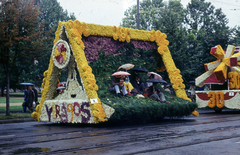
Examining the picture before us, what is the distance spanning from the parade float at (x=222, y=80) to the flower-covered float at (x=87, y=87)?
16.0 feet

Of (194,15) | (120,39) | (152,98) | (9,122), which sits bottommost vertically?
(9,122)

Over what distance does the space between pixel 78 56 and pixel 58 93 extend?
7.69 ft

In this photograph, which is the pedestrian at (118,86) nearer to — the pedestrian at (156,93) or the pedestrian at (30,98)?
the pedestrian at (156,93)

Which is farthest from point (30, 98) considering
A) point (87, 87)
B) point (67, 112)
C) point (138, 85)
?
point (87, 87)

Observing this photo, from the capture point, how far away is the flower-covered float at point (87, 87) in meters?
11.8

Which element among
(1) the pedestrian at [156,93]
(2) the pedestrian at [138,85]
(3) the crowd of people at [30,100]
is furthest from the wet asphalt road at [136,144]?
(3) the crowd of people at [30,100]

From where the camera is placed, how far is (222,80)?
19234 mm

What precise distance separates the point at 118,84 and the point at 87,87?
1.51 m

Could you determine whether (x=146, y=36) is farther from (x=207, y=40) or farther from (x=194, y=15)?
(x=194, y=15)

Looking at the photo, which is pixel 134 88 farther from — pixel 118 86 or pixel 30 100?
pixel 30 100

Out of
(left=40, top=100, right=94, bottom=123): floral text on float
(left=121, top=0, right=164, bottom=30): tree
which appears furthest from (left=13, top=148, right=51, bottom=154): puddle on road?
(left=121, top=0, right=164, bottom=30): tree

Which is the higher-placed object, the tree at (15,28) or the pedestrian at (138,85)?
the tree at (15,28)

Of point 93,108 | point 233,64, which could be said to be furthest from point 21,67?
point 93,108

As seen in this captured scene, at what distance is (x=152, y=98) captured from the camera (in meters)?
13.9
